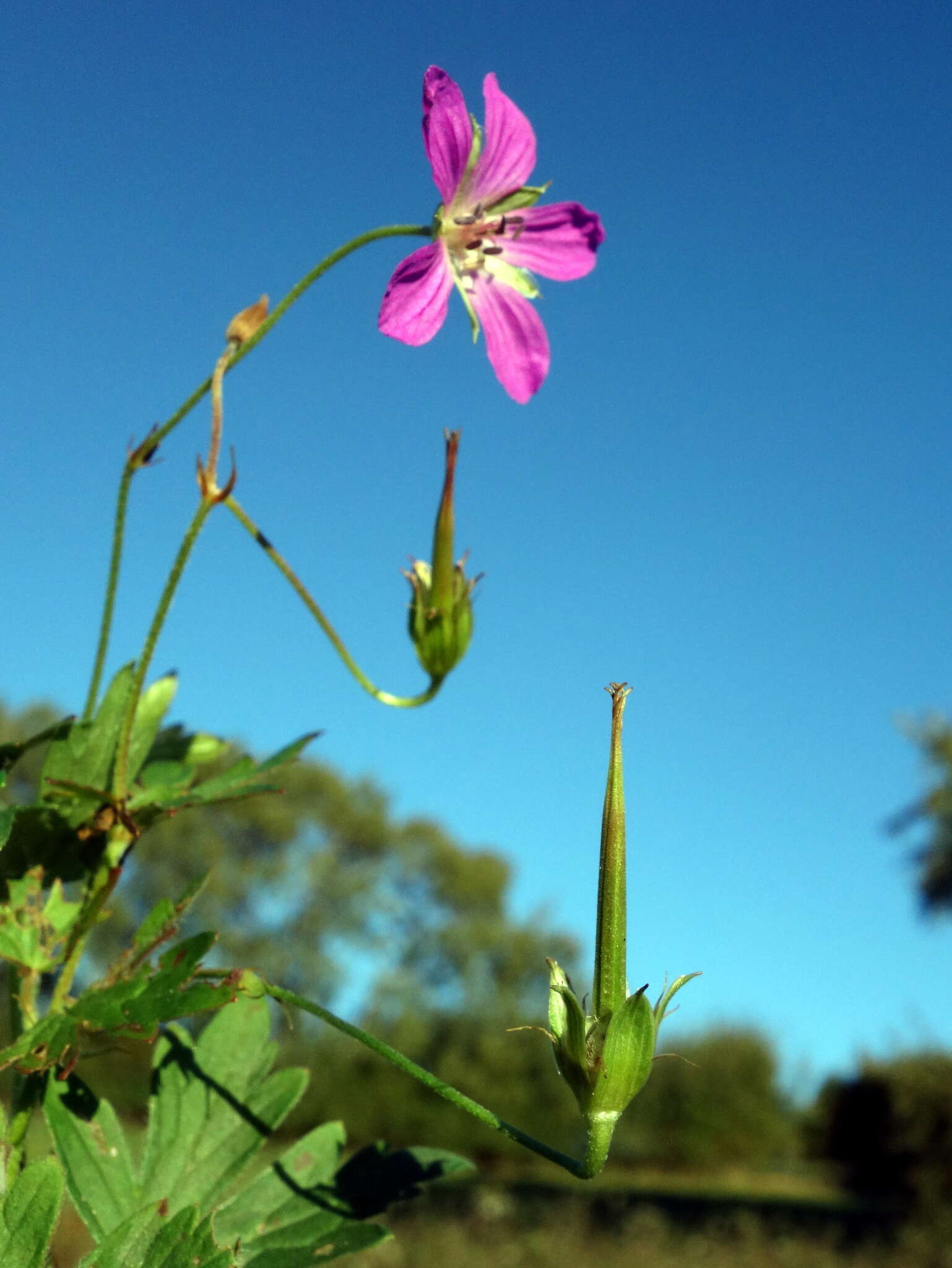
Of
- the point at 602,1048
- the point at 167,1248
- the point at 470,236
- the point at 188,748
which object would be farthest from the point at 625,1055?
the point at 470,236

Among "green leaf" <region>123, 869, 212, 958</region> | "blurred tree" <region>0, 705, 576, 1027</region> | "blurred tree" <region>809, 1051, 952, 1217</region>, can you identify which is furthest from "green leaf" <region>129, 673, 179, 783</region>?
"blurred tree" <region>0, 705, 576, 1027</region>

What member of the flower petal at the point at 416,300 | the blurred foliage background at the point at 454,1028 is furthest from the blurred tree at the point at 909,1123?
the flower petal at the point at 416,300

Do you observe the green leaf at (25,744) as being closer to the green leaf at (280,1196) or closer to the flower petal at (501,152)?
the green leaf at (280,1196)

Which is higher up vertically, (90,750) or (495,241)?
(495,241)

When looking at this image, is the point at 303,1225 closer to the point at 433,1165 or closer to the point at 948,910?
the point at 433,1165

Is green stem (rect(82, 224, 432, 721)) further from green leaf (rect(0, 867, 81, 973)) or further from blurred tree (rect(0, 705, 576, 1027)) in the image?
blurred tree (rect(0, 705, 576, 1027))

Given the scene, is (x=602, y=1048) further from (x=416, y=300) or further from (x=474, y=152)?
(x=474, y=152)
